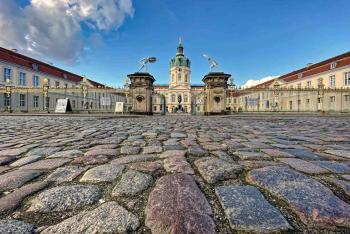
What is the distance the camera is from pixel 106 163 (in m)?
2.07

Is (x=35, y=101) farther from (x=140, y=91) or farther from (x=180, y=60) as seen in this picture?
(x=180, y=60)

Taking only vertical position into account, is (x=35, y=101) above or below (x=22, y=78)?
below

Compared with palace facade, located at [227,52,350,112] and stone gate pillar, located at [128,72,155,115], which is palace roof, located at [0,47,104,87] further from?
palace facade, located at [227,52,350,112]

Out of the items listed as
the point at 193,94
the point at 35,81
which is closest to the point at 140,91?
the point at 193,94

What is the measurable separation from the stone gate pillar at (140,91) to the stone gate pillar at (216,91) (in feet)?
15.8

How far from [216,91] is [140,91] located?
6201 millimetres

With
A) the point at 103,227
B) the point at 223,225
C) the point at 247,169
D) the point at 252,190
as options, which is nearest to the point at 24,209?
the point at 103,227

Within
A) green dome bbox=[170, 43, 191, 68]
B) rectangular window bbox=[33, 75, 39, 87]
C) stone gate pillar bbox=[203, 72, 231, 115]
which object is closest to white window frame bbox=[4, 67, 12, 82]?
rectangular window bbox=[33, 75, 39, 87]

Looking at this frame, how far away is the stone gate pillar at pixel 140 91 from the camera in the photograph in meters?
16.5

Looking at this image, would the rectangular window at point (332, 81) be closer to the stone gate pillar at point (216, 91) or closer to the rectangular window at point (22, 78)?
the stone gate pillar at point (216, 91)

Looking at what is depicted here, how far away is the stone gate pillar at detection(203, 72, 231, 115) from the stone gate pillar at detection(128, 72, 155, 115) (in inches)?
190

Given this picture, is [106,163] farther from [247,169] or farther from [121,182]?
[247,169]

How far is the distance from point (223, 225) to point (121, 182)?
2.74 feet

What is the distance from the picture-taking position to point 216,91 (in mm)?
16359
